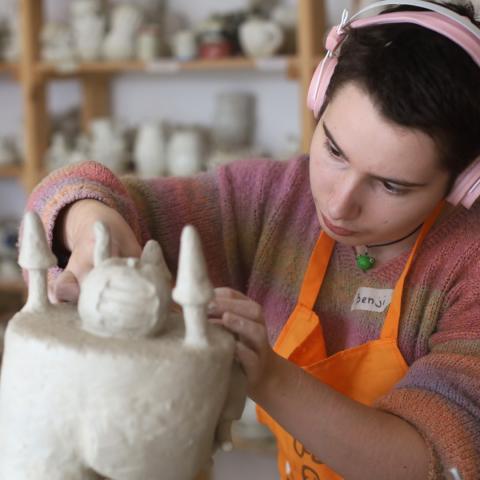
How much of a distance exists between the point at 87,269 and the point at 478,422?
Result: 486 millimetres

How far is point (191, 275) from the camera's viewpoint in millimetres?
695

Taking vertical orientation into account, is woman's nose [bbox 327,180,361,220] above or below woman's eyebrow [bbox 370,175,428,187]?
below

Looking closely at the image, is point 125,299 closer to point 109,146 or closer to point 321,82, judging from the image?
point 321,82

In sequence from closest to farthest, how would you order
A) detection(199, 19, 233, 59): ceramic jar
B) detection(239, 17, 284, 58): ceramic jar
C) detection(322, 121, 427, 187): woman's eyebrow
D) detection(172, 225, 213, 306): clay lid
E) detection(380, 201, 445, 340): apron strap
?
detection(172, 225, 213, 306): clay lid → detection(322, 121, 427, 187): woman's eyebrow → detection(380, 201, 445, 340): apron strap → detection(239, 17, 284, 58): ceramic jar → detection(199, 19, 233, 59): ceramic jar

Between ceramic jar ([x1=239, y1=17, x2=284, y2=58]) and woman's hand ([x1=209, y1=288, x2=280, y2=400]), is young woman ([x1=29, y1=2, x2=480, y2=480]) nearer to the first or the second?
woman's hand ([x1=209, y1=288, x2=280, y2=400])

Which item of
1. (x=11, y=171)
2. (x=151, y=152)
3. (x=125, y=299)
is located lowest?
(x=11, y=171)

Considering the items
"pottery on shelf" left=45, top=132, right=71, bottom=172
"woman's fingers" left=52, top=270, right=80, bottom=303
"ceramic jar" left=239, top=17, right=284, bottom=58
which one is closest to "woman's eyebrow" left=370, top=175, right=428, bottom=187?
"woman's fingers" left=52, top=270, right=80, bottom=303

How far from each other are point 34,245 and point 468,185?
54 cm

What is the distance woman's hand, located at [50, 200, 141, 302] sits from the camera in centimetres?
85

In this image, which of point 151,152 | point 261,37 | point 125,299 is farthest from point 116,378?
point 151,152

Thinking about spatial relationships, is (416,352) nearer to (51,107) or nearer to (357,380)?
(357,380)

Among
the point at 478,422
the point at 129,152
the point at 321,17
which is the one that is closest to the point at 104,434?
the point at 478,422

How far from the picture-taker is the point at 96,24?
2.73 meters

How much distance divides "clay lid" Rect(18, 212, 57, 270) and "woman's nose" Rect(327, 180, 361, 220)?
37 cm
